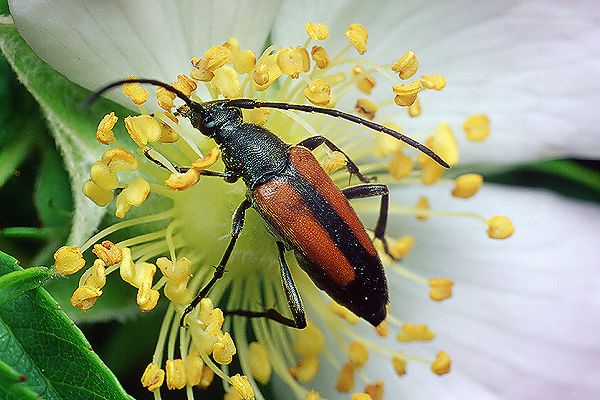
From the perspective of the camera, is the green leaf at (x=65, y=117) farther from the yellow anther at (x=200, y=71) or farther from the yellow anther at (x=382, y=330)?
the yellow anther at (x=382, y=330)

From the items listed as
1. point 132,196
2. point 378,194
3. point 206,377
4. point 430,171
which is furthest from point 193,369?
point 430,171

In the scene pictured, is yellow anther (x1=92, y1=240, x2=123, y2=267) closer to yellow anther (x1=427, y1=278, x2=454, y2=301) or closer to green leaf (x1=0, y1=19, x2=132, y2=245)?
green leaf (x1=0, y1=19, x2=132, y2=245)

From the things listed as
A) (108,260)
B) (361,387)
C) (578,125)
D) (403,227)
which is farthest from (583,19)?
(108,260)

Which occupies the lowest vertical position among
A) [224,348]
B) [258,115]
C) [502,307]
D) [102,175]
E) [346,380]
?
[502,307]

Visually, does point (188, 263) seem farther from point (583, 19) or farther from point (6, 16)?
point (583, 19)

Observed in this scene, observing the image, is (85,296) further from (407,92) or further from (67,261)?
(407,92)

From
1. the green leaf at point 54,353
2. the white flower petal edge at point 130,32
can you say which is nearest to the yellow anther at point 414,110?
the white flower petal edge at point 130,32
